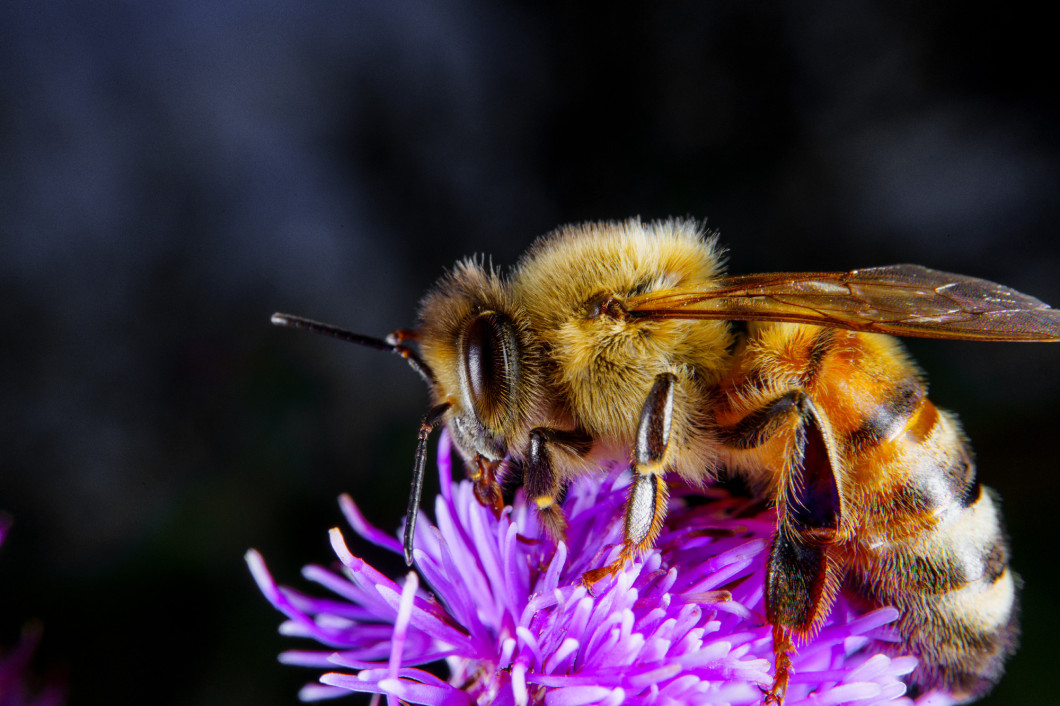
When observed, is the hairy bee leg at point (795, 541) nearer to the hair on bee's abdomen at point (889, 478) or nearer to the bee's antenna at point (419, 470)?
the hair on bee's abdomen at point (889, 478)

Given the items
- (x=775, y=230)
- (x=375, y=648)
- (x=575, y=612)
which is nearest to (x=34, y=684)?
(x=375, y=648)

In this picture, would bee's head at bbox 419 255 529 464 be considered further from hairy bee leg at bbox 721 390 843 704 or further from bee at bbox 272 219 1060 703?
hairy bee leg at bbox 721 390 843 704

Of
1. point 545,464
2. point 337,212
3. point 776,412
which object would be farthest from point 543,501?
point 337,212

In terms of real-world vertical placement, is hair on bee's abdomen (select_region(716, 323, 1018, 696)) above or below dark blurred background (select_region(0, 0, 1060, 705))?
below

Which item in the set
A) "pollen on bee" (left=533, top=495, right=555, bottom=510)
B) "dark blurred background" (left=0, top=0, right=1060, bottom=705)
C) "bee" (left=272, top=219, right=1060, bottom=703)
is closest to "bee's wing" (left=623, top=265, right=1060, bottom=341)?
"bee" (left=272, top=219, right=1060, bottom=703)

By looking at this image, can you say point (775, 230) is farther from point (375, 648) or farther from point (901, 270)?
point (375, 648)

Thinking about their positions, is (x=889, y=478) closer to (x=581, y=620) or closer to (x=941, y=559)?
(x=941, y=559)
